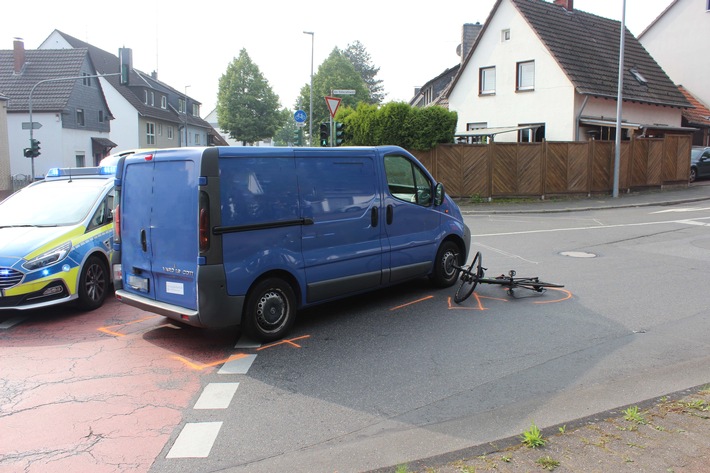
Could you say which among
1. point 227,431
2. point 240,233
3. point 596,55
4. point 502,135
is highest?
point 596,55

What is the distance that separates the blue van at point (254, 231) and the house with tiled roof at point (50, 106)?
136ft

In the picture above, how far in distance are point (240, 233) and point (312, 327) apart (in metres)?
1.62

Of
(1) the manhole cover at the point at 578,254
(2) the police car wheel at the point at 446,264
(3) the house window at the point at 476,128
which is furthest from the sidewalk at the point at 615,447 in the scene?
(3) the house window at the point at 476,128

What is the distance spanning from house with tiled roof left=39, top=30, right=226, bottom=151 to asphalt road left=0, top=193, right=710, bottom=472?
52102 millimetres

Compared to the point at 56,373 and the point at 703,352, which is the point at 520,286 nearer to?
the point at 703,352

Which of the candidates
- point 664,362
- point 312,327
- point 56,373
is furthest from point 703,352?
point 56,373

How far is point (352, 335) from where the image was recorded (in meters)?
6.57

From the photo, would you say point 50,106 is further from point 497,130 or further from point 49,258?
point 49,258

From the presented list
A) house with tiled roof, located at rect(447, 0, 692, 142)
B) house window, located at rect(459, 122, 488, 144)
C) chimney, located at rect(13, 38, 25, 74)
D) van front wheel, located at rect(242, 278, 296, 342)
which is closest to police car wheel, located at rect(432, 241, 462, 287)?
van front wheel, located at rect(242, 278, 296, 342)

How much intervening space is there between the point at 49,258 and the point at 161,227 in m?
2.05

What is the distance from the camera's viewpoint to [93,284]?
789cm

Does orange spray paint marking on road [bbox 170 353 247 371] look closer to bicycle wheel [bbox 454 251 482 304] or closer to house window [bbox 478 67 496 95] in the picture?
bicycle wheel [bbox 454 251 482 304]

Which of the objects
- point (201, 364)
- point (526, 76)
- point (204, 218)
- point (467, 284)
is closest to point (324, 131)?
point (526, 76)

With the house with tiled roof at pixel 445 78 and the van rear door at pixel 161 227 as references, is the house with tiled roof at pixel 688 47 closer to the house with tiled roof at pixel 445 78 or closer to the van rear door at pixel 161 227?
the house with tiled roof at pixel 445 78
